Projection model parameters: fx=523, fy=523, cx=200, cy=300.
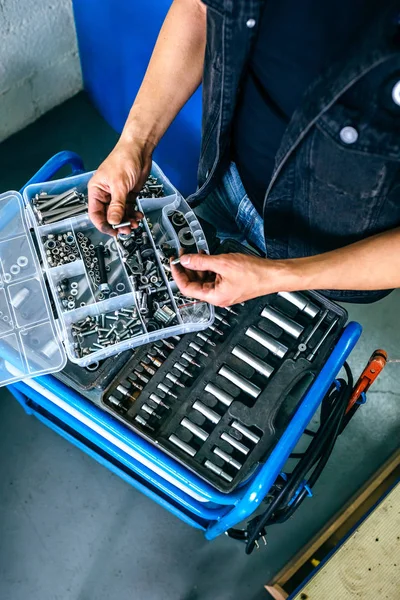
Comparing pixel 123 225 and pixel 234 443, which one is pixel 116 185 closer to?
pixel 123 225

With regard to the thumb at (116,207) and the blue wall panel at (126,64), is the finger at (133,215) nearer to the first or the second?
the thumb at (116,207)

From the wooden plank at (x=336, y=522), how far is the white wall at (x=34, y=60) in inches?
71.2

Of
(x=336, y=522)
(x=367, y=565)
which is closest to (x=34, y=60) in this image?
(x=336, y=522)

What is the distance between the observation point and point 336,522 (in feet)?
5.41

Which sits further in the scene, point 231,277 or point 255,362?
point 255,362

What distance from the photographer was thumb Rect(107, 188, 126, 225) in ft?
3.34

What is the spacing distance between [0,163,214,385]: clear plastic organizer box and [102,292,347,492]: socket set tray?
0.19 ft

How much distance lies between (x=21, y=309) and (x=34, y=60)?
1125mm

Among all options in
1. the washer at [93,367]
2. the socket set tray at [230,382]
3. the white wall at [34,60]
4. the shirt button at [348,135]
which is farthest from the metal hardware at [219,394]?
the white wall at [34,60]

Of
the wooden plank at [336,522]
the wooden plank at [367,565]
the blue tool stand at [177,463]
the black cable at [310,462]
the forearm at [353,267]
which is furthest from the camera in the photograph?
the wooden plank at [336,522]

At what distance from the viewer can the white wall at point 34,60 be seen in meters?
1.68

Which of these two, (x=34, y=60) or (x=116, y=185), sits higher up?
(x=34, y=60)

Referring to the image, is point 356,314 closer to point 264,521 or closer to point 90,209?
point 264,521

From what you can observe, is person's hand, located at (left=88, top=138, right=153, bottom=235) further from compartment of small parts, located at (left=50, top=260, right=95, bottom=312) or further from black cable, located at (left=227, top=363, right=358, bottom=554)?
black cable, located at (left=227, top=363, right=358, bottom=554)
